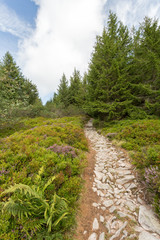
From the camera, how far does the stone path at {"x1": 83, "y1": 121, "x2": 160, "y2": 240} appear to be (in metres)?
1.93

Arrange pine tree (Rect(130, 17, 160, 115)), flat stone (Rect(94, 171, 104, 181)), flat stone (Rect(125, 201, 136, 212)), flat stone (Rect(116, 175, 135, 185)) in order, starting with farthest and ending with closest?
pine tree (Rect(130, 17, 160, 115)) < flat stone (Rect(94, 171, 104, 181)) < flat stone (Rect(116, 175, 135, 185)) < flat stone (Rect(125, 201, 136, 212))

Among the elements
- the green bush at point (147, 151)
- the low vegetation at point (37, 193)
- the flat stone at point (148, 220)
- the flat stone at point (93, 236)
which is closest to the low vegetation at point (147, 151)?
the green bush at point (147, 151)

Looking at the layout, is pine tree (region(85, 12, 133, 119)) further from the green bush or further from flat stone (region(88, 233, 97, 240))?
flat stone (region(88, 233, 97, 240))

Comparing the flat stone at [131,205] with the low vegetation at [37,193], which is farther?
Result: the flat stone at [131,205]

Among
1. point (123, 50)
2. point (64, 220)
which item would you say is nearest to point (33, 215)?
point (64, 220)

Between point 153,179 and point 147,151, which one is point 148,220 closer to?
point 153,179

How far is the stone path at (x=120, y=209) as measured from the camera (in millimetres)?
1935

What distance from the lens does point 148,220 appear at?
2090mm

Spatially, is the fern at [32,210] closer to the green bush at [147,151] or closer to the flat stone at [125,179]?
the flat stone at [125,179]

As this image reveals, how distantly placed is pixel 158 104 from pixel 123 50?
7.37m

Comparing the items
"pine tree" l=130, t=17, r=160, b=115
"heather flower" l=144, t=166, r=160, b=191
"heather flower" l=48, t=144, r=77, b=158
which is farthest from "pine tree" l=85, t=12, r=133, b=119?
"heather flower" l=144, t=166, r=160, b=191

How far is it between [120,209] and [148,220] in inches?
24.6

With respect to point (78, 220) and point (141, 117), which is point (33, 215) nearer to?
point (78, 220)

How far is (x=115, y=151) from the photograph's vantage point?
216 inches
